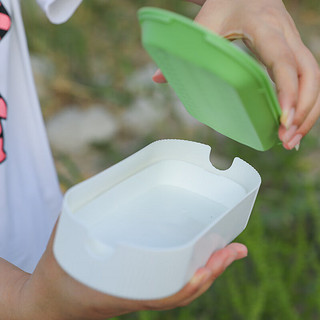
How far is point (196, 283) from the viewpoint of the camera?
0.51 metres

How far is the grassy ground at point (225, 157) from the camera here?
119cm

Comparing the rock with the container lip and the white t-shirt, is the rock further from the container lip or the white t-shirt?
the container lip

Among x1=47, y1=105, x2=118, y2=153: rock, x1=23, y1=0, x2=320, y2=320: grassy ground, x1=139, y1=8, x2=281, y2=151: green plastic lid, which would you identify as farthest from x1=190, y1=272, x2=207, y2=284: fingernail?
x1=47, y1=105, x2=118, y2=153: rock

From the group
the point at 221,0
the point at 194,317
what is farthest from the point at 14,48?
the point at 194,317

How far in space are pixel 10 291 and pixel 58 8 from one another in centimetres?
41

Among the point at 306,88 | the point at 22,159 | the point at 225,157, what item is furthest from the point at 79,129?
the point at 306,88

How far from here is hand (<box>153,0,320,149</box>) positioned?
1.87ft

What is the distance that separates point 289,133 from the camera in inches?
22.7

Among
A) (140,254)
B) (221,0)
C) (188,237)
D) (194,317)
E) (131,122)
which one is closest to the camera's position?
(140,254)

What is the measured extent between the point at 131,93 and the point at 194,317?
1.05 metres

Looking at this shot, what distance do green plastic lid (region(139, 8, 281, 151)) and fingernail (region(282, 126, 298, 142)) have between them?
14 millimetres

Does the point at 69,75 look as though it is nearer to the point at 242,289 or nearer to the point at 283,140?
the point at 242,289

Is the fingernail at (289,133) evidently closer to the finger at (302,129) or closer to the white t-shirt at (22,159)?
the finger at (302,129)

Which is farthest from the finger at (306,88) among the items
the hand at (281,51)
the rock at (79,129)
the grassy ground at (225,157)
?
the rock at (79,129)
